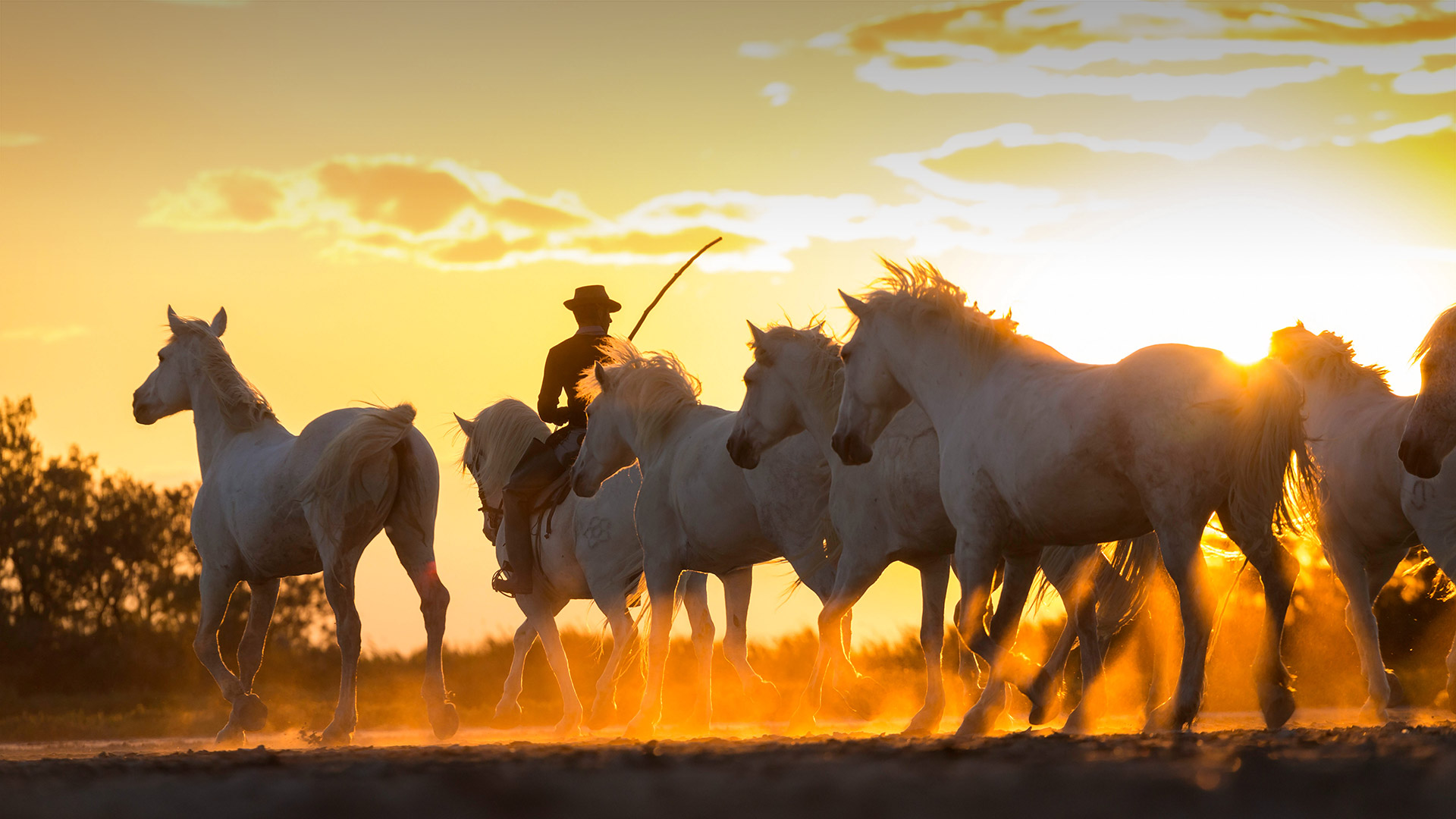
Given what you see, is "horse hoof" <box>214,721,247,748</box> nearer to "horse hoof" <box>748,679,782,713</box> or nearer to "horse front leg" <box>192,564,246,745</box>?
"horse front leg" <box>192,564,246,745</box>

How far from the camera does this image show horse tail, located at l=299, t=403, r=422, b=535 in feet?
33.4

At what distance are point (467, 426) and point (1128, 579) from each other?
651 centimetres

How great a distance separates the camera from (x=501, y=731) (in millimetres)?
11820

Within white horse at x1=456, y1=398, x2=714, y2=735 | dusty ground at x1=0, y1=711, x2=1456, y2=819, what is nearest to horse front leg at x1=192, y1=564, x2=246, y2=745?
Result: white horse at x1=456, y1=398, x2=714, y2=735

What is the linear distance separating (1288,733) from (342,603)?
22.9ft

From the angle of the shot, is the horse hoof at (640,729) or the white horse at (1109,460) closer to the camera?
the white horse at (1109,460)

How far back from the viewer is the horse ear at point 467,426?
12484 millimetres

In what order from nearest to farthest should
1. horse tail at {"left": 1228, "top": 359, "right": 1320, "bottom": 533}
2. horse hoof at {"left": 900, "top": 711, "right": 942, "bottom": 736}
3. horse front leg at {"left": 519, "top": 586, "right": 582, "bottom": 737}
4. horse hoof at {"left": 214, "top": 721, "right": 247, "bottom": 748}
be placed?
horse tail at {"left": 1228, "top": 359, "right": 1320, "bottom": 533}
horse hoof at {"left": 900, "top": 711, "right": 942, "bottom": 736}
horse hoof at {"left": 214, "top": 721, "right": 247, "bottom": 748}
horse front leg at {"left": 519, "top": 586, "right": 582, "bottom": 737}

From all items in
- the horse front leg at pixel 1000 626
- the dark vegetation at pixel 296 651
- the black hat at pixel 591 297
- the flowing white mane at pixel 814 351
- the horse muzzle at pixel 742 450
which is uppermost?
the black hat at pixel 591 297

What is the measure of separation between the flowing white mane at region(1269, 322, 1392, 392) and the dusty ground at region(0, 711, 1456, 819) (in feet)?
21.5

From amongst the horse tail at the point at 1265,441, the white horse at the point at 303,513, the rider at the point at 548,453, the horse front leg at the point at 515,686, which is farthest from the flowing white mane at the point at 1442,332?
the horse front leg at the point at 515,686

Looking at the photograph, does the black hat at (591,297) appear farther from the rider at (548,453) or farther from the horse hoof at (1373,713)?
the horse hoof at (1373,713)

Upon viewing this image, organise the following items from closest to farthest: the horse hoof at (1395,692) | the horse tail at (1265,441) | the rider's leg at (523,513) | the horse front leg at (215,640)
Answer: the horse tail at (1265,441) < the horse hoof at (1395,692) < the horse front leg at (215,640) < the rider's leg at (523,513)

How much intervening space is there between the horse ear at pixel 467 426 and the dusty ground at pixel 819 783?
807cm
